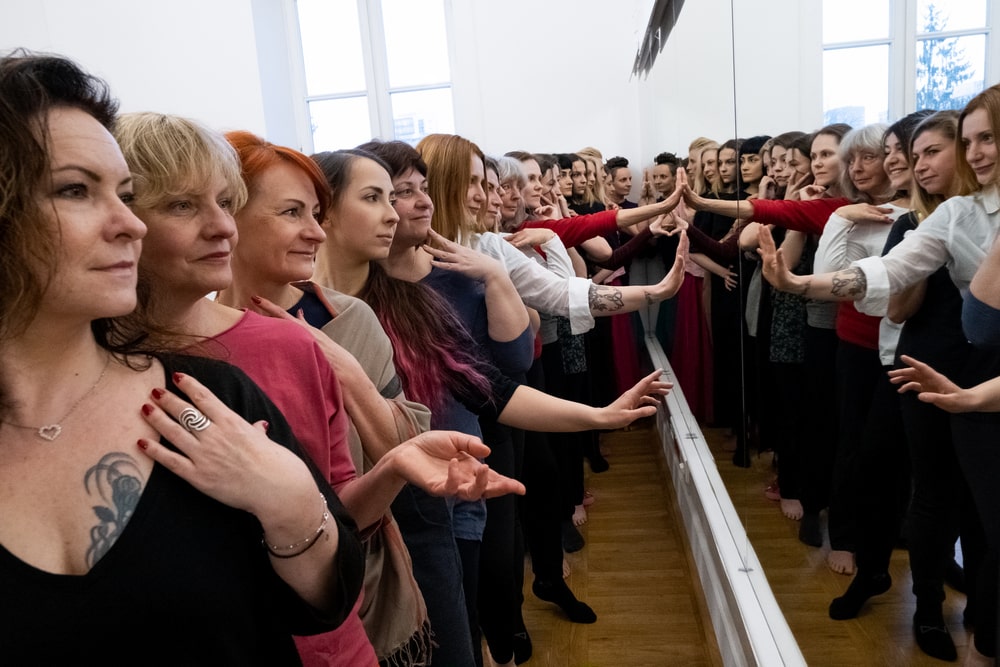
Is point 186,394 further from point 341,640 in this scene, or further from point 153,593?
point 341,640

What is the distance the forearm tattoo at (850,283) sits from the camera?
1.16 m

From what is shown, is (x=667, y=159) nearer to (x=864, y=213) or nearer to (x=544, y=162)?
(x=544, y=162)

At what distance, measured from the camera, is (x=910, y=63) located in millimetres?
965

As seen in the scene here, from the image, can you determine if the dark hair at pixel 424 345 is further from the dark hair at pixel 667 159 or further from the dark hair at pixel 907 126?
the dark hair at pixel 667 159

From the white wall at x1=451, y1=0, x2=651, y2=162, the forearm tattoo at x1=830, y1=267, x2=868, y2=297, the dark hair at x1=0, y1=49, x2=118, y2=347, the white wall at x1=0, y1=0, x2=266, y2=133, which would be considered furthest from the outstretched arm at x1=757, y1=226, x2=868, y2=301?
the white wall at x1=451, y1=0, x2=651, y2=162

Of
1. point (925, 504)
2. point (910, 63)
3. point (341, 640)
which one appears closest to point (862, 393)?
point (925, 504)

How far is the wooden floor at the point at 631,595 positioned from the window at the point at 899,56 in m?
1.77

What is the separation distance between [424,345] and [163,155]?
2.31ft

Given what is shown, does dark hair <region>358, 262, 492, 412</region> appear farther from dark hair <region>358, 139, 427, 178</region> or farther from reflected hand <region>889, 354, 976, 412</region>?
reflected hand <region>889, 354, 976, 412</region>

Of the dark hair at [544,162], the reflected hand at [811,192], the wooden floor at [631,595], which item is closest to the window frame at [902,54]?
the reflected hand at [811,192]

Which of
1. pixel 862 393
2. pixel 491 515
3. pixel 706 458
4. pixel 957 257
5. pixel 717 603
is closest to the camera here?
pixel 957 257

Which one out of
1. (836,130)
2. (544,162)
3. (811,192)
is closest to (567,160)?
(544,162)

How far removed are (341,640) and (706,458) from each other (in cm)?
244

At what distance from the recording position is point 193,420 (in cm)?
75
